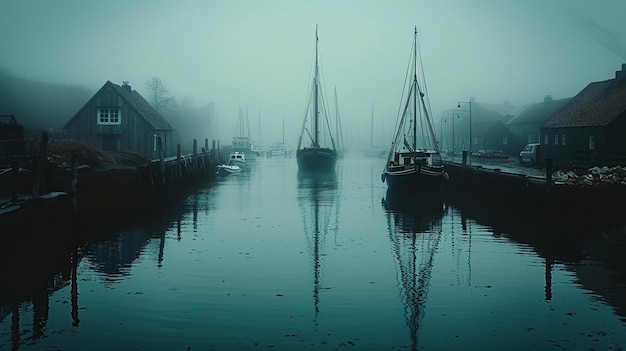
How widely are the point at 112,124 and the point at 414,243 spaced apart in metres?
44.0

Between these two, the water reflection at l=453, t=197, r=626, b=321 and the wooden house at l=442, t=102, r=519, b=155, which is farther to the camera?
the wooden house at l=442, t=102, r=519, b=155

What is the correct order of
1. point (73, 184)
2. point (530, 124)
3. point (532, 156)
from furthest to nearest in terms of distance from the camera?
point (530, 124) → point (532, 156) → point (73, 184)

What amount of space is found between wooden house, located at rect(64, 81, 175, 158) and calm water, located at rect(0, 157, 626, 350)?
3473 centimetres

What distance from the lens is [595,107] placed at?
56.9 m

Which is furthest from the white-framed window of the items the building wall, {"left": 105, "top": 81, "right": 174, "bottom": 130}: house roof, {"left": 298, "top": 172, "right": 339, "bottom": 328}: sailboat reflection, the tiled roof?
the tiled roof

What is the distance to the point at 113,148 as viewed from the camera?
6191cm

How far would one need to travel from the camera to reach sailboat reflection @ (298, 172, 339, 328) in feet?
62.0

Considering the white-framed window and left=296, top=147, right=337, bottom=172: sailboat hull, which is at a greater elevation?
the white-framed window

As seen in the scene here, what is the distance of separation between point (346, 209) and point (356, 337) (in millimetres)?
25414

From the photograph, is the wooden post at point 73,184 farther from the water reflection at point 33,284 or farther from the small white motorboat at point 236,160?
the small white motorboat at point 236,160

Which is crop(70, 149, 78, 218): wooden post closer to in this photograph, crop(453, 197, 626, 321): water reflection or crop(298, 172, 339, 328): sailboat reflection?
crop(298, 172, 339, 328): sailboat reflection

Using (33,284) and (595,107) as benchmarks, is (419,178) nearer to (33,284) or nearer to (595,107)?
(595,107)

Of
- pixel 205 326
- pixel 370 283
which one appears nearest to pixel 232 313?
pixel 205 326

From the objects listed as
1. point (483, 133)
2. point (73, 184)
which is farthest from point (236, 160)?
point (73, 184)
